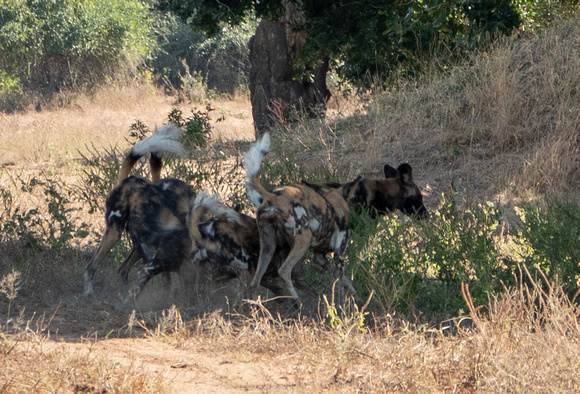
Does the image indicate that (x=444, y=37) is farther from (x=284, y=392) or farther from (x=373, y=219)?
(x=284, y=392)

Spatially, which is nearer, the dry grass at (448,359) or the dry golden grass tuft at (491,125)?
the dry grass at (448,359)

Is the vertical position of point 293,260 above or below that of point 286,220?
below

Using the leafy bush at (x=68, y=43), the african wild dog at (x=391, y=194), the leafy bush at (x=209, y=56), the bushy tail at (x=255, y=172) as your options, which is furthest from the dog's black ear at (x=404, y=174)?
the leafy bush at (x=209, y=56)

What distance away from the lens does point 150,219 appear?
474cm

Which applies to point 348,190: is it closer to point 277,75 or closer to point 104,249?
point 104,249

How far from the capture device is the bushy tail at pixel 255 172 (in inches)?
163

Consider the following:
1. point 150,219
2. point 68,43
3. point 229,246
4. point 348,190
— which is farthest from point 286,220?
point 68,43

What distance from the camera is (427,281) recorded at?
4316 millimetres

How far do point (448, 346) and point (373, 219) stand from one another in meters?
2.36

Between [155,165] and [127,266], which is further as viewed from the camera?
[155,165]

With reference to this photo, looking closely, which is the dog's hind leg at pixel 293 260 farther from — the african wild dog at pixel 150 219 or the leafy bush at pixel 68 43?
→ the leafy bush at pixel 68 43

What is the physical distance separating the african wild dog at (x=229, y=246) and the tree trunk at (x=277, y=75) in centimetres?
647

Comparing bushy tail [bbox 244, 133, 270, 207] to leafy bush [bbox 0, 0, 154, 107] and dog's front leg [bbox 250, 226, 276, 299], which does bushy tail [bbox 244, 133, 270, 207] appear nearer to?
dog's front leg [bbox 250, 226, 276, 299]

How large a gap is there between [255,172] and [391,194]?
1.66 meters
